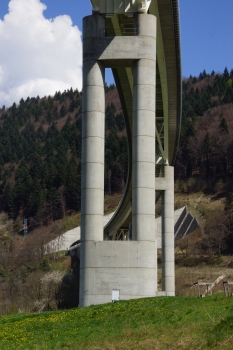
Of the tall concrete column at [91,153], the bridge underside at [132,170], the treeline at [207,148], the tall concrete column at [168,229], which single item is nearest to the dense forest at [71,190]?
the treeline at [207,148]

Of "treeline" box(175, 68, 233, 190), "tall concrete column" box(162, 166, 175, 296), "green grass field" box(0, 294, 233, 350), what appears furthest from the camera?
"treeline" box(175, 68, 233, 190)

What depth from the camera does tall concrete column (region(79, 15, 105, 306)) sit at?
31.7m

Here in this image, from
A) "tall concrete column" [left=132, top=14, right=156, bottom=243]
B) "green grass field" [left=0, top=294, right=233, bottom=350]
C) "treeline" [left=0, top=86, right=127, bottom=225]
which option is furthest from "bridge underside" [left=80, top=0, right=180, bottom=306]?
"treeline" [left=0, top=86, right=127, bottom=225]

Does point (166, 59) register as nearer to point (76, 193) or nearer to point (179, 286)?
point (179, 286)

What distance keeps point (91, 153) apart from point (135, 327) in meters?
13.2

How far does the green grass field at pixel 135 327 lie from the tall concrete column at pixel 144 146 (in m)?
6.61

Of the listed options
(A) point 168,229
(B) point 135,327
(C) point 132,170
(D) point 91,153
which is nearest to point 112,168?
(A) point 168,229

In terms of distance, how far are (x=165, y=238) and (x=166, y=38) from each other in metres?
27.0

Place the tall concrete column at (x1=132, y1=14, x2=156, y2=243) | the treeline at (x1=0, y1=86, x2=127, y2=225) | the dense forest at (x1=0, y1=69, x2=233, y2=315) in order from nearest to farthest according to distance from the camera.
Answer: the tall concrete column at (x1=132, y1=14, x2=156, y2=243), the dense forest at (x1=0, y1=69, x2=233, y2=315), the treeline at (x1=0, y1=86, x2=127, y2=225)

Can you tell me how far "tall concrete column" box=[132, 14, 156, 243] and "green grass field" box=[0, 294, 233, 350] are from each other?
661 cm

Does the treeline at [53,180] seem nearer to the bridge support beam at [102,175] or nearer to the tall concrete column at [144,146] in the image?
the bridge support beam at [102,175]

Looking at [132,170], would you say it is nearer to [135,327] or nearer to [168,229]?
[135,327]

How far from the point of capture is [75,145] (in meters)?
172

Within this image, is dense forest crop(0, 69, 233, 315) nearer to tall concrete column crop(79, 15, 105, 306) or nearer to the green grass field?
tall concrete column crop(79, 15, 105, 306)
